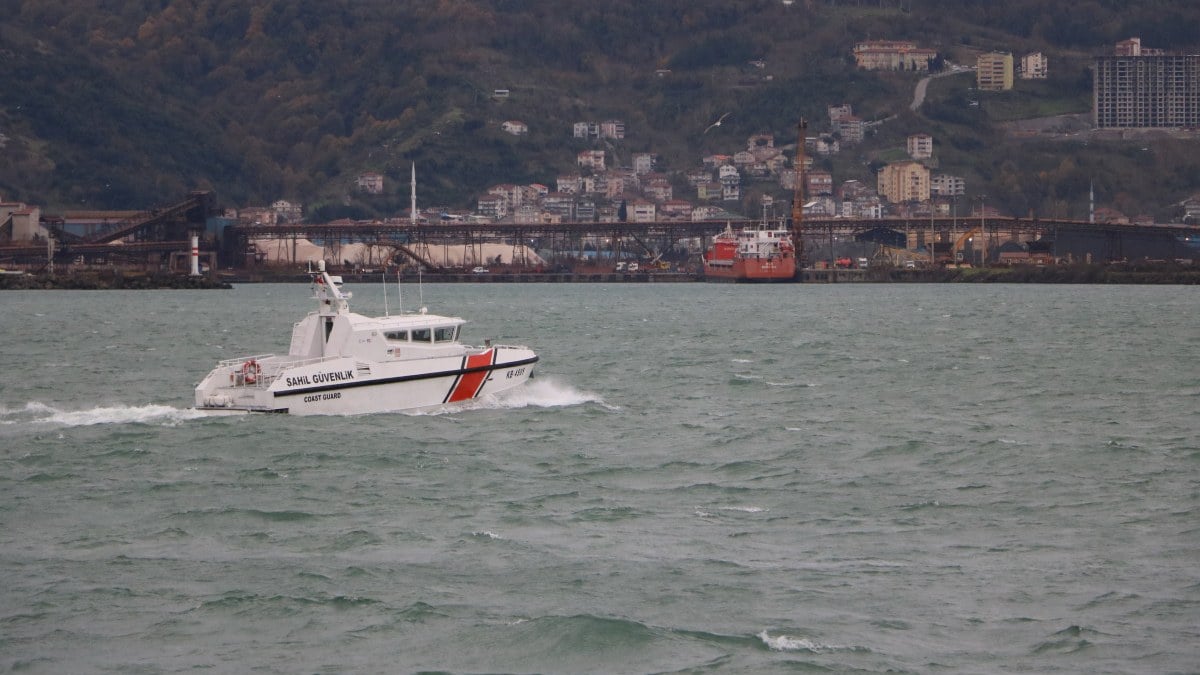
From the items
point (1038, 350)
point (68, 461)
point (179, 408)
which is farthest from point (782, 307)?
point (68, 461)

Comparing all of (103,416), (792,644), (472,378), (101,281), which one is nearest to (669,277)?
(101,281)

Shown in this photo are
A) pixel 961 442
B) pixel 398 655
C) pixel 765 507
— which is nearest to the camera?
pixel 398 655

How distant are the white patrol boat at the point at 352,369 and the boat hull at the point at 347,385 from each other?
21 mm

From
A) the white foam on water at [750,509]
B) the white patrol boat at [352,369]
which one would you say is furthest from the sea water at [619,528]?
the white patrol boat at [352,369]

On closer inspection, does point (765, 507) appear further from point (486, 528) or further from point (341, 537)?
point (341, 537)

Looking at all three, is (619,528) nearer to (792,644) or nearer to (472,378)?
(792,644)

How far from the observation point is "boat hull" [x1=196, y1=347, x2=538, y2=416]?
36.2 metres

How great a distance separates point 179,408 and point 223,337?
32.1 metres

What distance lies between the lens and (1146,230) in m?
188

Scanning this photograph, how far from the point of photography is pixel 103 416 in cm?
3822

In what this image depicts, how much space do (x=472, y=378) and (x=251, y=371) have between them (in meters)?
4.70

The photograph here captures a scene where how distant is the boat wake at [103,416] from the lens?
37500 millimetres

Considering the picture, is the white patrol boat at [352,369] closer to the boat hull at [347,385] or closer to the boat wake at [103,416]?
the boat hull at [347,385]

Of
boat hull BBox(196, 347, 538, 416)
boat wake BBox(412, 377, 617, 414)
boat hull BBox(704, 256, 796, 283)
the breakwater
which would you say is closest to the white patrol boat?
boat hull BBox(196, 347, 538, 416)
